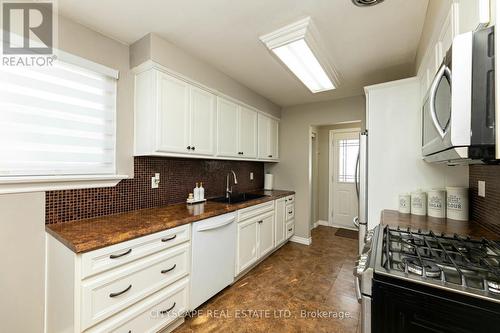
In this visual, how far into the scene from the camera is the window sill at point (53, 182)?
1356mm

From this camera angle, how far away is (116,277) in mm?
1319

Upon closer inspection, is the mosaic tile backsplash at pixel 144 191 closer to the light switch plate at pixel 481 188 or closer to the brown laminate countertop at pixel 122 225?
the brown laminate countertop at pixel 122 225

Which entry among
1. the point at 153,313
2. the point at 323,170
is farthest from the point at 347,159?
the point at 153,313

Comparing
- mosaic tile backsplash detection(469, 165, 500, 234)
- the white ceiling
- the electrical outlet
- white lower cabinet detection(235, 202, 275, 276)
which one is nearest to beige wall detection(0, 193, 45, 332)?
the electrical outlet

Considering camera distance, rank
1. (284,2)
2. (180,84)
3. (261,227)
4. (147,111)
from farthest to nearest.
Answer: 1. (261,227)
2. (180,84)
3. (147,111)
4. (284,2)

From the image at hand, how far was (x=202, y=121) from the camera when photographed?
7.65ft

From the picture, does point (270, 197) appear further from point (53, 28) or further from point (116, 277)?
point (53, 28)

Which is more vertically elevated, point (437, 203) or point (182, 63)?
point (182, 63)

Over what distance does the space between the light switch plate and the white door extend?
299 centimetres

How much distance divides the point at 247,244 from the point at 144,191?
129cm

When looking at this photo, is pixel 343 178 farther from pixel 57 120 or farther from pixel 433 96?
pixel 57 120

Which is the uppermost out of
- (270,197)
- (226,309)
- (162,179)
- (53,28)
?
(53,28)

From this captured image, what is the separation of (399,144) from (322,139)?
292 centimetres

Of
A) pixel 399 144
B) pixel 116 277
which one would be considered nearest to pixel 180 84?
pixel 116 277
